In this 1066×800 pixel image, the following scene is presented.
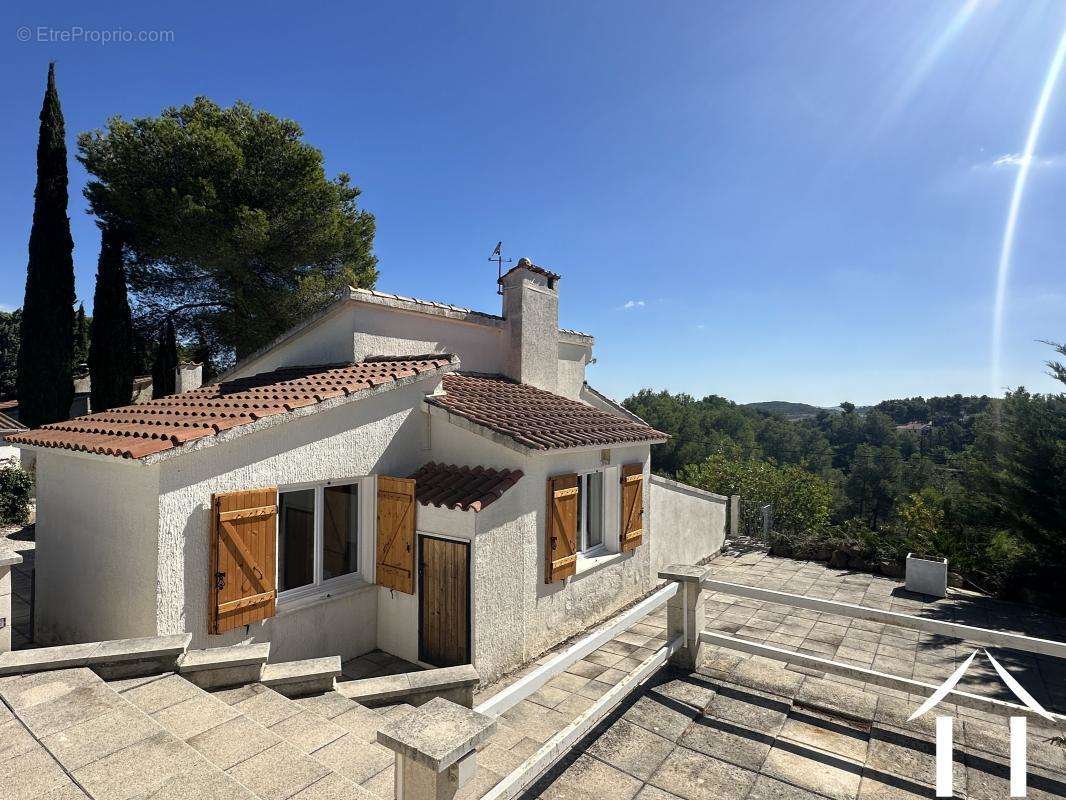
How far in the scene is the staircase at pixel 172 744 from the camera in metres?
3.01

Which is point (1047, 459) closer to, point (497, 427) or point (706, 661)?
point (706, 661)

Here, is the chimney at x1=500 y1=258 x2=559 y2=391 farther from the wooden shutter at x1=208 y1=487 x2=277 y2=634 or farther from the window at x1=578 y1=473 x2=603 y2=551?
the wooden shutter at x1=208 y1=487 x2=277 y2=634

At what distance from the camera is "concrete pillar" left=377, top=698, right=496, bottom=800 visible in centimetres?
231

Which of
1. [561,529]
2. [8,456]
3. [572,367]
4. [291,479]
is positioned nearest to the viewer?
[291,479]

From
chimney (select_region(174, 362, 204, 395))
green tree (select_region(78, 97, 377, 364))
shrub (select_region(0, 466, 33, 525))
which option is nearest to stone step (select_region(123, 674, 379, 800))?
chimney (select_region(174, 362, 204, 395))

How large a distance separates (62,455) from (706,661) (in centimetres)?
798

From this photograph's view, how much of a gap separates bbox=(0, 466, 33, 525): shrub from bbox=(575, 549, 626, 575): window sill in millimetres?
13637

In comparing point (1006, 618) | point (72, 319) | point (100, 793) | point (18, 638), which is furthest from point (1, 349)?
point (1006, 618)

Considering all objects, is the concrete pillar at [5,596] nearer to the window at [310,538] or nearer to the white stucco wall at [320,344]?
the window at [310,538]

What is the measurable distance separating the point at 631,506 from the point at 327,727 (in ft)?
22.5

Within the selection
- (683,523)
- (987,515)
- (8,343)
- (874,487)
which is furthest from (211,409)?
(874,487)

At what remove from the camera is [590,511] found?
400 inches

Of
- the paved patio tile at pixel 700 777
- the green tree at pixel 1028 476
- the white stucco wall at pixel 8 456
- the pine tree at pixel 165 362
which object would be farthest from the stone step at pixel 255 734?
the pine tree at pixel 165 362

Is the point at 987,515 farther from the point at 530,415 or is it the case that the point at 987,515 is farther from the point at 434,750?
the point at 434,750
